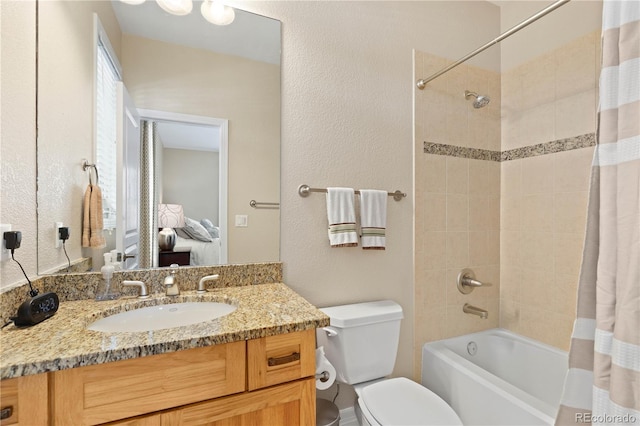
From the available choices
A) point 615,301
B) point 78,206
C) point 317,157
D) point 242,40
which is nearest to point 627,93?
point 615,301

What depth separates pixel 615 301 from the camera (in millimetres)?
756

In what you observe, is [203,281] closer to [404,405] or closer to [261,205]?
[261,205]

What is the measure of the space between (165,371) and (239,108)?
113cm

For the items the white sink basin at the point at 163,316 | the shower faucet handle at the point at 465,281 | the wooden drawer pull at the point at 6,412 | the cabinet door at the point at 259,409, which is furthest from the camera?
the shower faucet handle at the point at 465,281

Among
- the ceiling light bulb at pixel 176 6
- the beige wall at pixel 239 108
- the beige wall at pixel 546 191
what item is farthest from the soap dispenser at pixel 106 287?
the beige wall at pixel 546 191

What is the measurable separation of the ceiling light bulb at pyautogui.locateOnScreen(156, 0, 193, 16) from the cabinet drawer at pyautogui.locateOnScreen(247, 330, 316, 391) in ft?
4.58

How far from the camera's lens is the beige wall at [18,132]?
0.90 metres

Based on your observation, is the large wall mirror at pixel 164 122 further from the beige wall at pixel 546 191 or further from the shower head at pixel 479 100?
the beige wall at pixel 546 191

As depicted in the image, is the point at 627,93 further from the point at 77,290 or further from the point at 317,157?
the point at 77,290

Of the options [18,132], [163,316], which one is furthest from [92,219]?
[163,316]

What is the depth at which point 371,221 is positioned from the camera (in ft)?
5.27

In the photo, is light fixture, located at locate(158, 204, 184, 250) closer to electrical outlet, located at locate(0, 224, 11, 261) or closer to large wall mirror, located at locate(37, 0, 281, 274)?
large wall mirror, located at locate(37, 0, 281, 274)

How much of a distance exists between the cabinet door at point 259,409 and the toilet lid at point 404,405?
0.42 meters

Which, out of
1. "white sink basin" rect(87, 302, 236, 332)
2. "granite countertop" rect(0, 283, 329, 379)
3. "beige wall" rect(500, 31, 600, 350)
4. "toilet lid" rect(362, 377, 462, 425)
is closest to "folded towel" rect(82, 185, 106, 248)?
"granite countertop" rect(0, 283, 329, 379)
